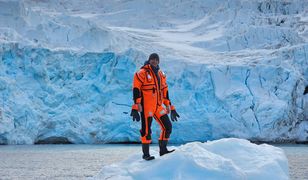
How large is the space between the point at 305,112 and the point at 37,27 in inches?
414

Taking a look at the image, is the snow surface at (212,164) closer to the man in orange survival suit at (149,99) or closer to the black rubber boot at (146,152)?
the black rubber boot at (146,152)

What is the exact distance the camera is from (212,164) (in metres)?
3.95

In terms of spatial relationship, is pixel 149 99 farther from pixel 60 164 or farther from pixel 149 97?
pixel 60 164

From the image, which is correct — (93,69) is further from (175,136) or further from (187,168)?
(187,168)

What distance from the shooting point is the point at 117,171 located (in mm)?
4273

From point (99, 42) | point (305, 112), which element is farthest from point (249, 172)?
point (99, 42)

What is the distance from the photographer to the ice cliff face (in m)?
16.9

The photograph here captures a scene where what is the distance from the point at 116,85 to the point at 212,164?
13.8 m

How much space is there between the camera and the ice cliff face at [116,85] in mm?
16906

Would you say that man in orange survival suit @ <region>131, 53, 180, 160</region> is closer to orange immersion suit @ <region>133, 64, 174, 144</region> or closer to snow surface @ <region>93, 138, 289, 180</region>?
orange immersion suit @ <region>133, 64, 174, 144</region>

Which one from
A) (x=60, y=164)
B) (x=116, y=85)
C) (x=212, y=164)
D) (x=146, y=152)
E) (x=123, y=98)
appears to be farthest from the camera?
(x=123, y=98)

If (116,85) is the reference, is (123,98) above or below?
below

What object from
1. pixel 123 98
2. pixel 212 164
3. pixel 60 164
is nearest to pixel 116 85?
pixel 123 98

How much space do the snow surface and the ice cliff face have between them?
492 inches
